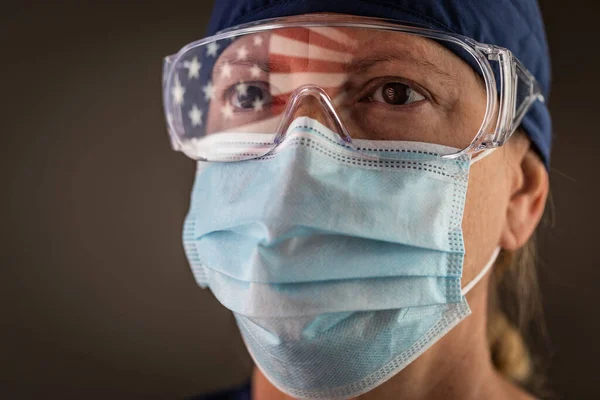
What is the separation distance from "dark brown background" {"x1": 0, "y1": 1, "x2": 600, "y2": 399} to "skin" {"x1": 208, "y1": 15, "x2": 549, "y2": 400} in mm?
1090

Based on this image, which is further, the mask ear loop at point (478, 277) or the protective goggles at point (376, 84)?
the mask ear loop at point (478, 277)

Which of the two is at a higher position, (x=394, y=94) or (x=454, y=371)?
(x=394, y=94)

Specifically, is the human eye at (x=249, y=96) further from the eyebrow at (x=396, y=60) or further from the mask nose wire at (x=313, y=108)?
the eyebrow at (x=396, y=60)

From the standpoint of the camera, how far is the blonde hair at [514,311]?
2.30 m

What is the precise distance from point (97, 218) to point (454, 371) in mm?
1826

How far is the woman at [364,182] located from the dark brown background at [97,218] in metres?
1.24

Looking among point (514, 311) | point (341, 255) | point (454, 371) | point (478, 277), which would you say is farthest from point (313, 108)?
point (514, 311)

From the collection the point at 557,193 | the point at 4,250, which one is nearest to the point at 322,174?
the point at 557,193

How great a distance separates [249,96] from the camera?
1869mm

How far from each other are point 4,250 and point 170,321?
801mm

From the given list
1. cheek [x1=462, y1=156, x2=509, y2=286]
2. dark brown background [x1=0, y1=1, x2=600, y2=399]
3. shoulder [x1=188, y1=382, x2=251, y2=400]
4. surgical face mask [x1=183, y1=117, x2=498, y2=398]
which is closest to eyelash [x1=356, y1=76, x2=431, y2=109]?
surgical face mask [x1=183, y1=117, x2=498, y2=398]

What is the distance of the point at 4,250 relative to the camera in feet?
10.1

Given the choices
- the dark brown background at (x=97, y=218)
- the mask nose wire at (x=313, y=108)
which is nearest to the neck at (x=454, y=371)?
the mask nose wire at (x=313, y=108)

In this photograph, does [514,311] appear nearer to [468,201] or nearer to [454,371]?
[454,371]
